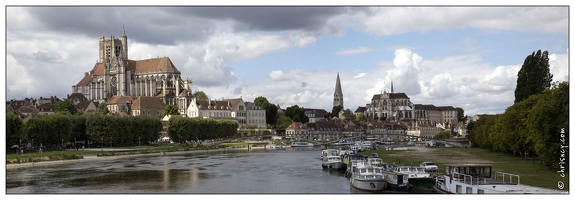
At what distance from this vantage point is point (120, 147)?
103 metres

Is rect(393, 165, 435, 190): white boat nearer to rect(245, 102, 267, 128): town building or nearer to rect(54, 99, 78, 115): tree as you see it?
rect(54, 99, 78, 115): tree

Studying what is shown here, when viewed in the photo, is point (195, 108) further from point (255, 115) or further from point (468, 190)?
point (468, 190)

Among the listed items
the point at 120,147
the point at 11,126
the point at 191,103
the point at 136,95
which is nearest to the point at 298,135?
the point at 191,103

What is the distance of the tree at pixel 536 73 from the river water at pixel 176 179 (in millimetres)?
30274

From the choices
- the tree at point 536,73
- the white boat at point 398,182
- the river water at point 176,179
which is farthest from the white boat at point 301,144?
the white boat at point 398,182

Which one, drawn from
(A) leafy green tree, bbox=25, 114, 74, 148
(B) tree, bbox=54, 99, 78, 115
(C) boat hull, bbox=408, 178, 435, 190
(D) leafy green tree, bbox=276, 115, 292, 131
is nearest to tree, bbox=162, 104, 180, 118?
(B) tree, bbox=54, 99, 78, 115

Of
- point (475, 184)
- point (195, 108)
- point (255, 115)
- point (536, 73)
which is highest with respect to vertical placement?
point (536, 73)

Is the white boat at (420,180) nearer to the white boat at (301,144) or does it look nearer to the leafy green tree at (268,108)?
the white boat at (301,144)

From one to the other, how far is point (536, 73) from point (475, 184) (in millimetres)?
49364

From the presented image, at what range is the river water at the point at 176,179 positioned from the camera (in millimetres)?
46188

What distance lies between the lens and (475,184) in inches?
1469

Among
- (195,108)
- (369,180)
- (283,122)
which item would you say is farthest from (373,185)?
(283,122)

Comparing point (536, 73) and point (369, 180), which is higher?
point (536, 73)

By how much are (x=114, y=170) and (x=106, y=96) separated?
461 ft
